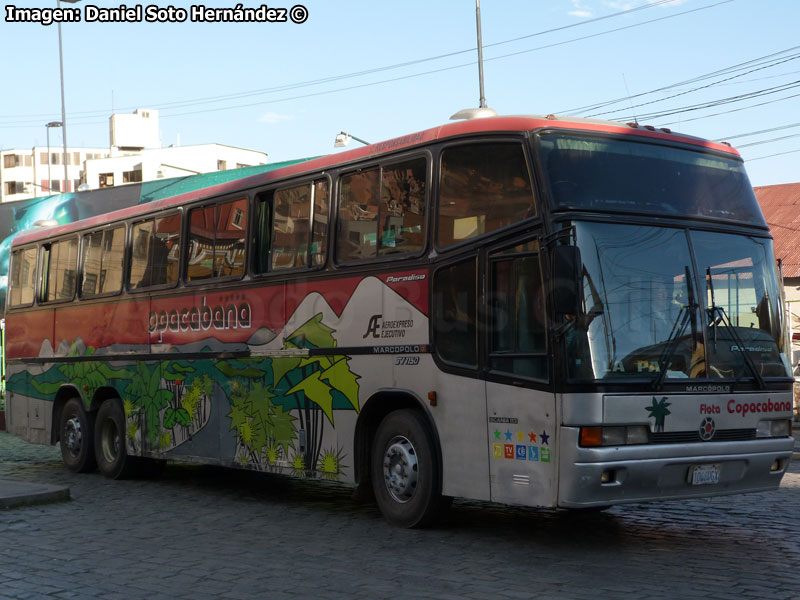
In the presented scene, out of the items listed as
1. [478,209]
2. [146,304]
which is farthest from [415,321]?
[146,304]

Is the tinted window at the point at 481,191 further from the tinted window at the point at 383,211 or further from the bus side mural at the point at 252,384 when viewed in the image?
the bus side mural at the point at 252,384

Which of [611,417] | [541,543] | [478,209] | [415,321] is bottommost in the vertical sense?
[541,543]

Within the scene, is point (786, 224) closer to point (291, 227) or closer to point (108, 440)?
point (108, 440)

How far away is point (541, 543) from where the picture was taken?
30.1 ft

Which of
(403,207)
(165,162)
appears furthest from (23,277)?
(165,162)

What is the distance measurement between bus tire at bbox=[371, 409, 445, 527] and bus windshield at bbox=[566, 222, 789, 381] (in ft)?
6.68

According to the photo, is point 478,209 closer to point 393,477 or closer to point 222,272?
point 393,477

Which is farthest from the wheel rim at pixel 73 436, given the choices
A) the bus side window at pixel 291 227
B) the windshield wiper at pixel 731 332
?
Answer: the windshield wiper at pixel 731 332

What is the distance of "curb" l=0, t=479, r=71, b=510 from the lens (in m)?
11.5

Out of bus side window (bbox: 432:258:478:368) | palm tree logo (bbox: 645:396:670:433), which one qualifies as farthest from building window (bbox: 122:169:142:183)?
palm tree logo (bbox: 645:396:670:433)

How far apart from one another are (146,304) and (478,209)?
6.54 meters

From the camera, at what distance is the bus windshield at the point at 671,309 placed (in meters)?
8.30

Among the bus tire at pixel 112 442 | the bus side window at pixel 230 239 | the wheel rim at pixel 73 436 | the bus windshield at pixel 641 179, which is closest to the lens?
the bus windshield at pixel 641 179

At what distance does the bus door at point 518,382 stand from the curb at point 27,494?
17.6ft
